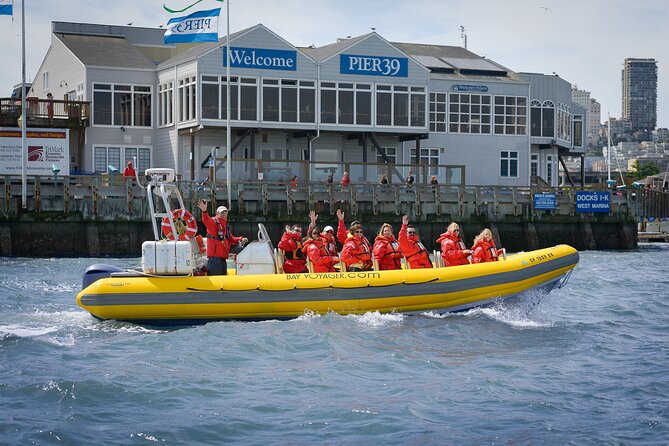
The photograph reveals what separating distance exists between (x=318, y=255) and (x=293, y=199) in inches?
645

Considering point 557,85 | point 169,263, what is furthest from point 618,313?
point 557,85

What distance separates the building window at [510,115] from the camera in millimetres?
45125

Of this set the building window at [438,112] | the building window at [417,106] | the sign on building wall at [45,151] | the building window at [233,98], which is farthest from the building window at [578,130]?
the sign on building wall at [45,151]

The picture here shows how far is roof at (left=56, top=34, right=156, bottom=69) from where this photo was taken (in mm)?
41000

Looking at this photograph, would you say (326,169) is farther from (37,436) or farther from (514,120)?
(37,436)

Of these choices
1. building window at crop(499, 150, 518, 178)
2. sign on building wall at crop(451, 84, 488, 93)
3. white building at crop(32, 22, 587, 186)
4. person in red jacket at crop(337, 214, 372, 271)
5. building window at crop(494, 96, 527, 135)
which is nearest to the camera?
person in red jacket at crop(337, 214, 372, 271)

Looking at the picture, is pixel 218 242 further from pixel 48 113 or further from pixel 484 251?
pixel 48 113

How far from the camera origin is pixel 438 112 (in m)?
44.0

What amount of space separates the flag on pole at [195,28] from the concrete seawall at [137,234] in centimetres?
580

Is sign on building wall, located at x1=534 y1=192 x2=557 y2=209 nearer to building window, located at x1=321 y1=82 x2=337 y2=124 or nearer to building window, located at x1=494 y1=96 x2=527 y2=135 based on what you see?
building window, located at x1=321 y1=82 x2=337 y2=124

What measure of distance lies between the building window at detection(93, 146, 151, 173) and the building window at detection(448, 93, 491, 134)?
13.4 m

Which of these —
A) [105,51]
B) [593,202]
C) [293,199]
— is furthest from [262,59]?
[593,202]

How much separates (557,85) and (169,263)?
117 feet

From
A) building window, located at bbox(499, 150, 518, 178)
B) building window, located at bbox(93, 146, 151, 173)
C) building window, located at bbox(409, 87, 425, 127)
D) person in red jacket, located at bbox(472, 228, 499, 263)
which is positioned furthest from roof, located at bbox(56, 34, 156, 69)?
person in red jacket, located at bbox(472, 228, 499, 263)
